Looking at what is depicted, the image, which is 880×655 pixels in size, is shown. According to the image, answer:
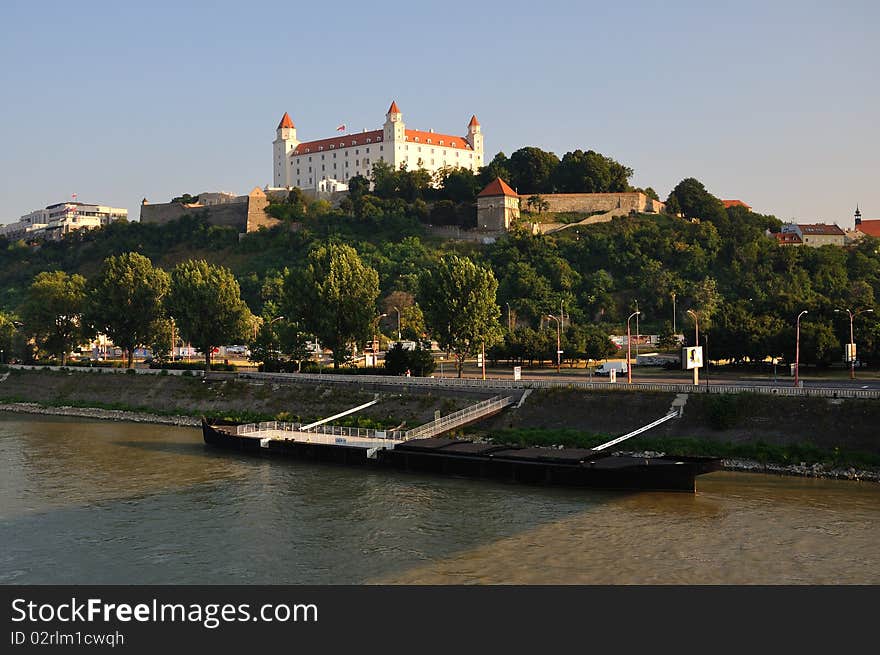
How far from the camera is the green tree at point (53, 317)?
93.1 meters

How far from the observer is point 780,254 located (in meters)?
121

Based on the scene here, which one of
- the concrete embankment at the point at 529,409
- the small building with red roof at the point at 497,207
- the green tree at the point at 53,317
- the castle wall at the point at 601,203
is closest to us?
the concrete embankment at the point at 529,409

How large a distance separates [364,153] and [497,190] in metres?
52.0

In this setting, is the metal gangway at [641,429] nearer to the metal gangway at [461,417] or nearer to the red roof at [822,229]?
the metal gangway at [461,417]

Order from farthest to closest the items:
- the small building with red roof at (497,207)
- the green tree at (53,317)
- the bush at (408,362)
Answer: the small building with red roof at (497,207)
the green tree at (53,317)
the bush at (408,362)

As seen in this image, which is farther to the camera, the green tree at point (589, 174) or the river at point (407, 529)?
the green tree at point (589, 174)

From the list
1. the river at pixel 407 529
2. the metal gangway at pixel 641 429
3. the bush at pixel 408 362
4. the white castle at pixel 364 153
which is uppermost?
the white castle at pixel 364 153

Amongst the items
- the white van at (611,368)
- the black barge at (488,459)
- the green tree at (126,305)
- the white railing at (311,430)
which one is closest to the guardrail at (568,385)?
the white railing at (311,430)

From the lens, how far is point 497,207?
135 metres

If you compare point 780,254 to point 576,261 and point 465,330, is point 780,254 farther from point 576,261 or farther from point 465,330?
point 465,330

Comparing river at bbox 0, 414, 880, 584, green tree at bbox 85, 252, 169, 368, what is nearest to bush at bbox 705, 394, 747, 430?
river at bbox 0, 414, 880, 584

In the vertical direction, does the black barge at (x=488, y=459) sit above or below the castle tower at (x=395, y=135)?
below

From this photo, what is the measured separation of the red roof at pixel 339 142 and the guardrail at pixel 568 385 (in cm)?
11608

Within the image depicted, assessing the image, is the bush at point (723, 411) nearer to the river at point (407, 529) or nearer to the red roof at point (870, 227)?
the river at point (407, 529)
